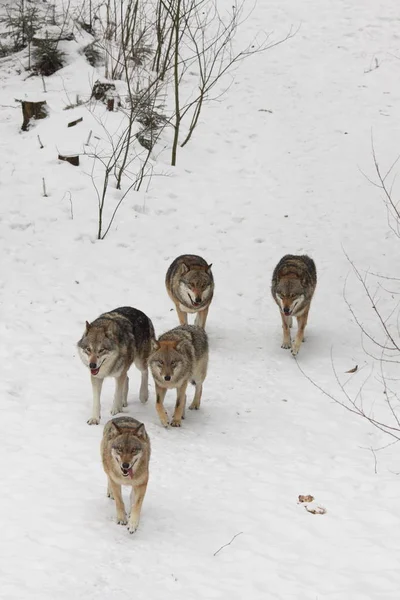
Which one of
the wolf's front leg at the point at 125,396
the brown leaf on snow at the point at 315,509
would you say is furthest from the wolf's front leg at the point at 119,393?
the brown leaf on snow at the point at 315,509

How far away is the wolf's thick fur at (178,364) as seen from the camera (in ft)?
30.1

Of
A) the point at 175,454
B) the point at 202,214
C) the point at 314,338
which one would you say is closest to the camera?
the point at 175,454

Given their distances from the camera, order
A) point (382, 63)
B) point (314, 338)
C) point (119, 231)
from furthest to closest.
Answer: point (382, 63) < point (119, 231) < point (314, 338)

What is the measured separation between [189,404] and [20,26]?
14.0 m

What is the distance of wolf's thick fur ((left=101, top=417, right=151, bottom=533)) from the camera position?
6.80 meters

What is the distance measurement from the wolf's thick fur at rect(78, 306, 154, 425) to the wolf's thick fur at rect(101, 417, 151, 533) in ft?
6.18

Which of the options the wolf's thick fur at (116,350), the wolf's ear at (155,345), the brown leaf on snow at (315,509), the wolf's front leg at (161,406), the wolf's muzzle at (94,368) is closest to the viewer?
the brown leaf on snow at (315,509)

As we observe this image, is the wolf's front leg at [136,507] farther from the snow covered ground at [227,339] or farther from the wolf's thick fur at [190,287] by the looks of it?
the wolf's thick fur at [190,287]

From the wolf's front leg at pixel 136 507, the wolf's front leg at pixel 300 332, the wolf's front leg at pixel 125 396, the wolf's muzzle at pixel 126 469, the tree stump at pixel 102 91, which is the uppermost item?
the tree stump at pixel 102 91

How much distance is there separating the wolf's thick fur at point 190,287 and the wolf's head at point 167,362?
2555mm

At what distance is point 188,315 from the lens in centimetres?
1323

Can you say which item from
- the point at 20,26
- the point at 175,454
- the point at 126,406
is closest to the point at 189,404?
the point at 126,406

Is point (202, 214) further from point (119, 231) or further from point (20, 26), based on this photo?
point (20, 26)

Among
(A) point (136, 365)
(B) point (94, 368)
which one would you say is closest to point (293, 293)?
(A) point (136, 365)
